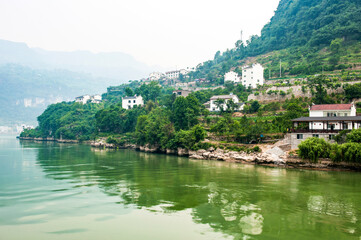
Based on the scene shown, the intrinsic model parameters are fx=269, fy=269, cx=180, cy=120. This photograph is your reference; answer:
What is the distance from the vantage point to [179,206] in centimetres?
1438

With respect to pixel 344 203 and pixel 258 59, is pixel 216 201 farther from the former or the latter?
pixel 258 59

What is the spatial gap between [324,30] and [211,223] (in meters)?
70.9

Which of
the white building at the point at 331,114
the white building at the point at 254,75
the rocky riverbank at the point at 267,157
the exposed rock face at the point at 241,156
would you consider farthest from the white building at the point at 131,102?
the white building at the point at 331,114

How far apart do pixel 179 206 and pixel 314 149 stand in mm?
17242

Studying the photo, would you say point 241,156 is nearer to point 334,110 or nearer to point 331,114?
point 331,114

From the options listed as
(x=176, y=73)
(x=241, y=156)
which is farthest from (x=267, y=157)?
(x=176, y=73)

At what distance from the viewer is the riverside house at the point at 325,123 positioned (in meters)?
27.8

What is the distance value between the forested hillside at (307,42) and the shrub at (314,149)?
33.1 meters

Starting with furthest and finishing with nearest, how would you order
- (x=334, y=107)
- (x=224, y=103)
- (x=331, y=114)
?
(x=224, y=103)
(x=331, y=114)
(x=334, y=107)

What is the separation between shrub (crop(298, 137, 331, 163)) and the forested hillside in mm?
33123

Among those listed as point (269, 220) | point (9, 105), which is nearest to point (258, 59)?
point (269, 220)

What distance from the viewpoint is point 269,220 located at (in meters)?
12.3

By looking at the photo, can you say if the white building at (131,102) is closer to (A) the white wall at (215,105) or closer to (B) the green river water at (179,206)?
(A) the white wall at (215,105)

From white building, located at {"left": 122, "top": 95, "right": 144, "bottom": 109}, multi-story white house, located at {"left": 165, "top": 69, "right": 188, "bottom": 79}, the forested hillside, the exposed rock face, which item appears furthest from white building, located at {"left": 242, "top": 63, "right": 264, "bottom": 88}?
multi-story white house, located at {"left": 165, "top": 69, "right": 188, "bottom": 79}
